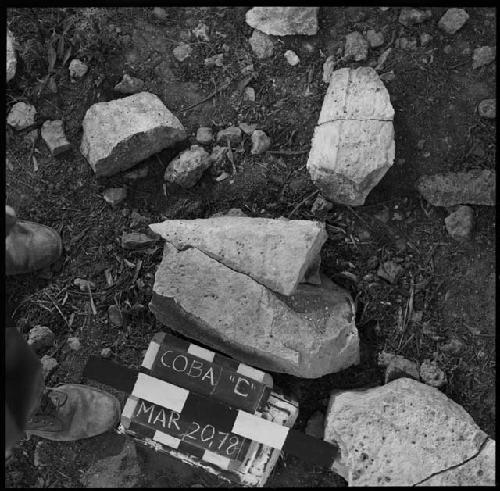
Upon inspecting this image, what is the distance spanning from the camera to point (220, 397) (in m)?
3.08

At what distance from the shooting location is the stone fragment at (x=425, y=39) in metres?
3.27

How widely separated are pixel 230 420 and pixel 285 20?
6.57 feet

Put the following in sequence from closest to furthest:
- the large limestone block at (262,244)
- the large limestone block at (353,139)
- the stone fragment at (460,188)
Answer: the large limestone block at (262,244)
the large limestone block at (353,139)
the stone fragment at (460,188)

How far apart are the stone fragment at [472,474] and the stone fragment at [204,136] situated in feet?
6.25

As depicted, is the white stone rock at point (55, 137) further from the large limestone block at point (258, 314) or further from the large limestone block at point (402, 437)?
the large limestone block at point (402, 437)

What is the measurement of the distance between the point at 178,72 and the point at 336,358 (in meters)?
1.67

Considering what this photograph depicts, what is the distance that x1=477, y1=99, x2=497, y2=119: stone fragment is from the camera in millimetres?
3199

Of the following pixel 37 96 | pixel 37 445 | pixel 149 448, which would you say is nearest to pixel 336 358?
pixel 149 448

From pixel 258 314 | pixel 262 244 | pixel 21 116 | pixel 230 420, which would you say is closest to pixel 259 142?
pixel 262 244

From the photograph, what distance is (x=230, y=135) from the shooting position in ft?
10.9

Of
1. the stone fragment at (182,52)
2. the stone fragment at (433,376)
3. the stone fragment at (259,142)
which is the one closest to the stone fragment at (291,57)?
the stone fragment at (259,142)

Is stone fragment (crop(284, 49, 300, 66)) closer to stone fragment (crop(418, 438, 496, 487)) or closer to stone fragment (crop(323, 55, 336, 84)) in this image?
stone fragment (crop(323, 55, 336, 84))

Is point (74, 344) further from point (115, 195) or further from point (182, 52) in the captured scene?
point (182, 52)

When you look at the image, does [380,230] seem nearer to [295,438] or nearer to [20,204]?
[295,438]
